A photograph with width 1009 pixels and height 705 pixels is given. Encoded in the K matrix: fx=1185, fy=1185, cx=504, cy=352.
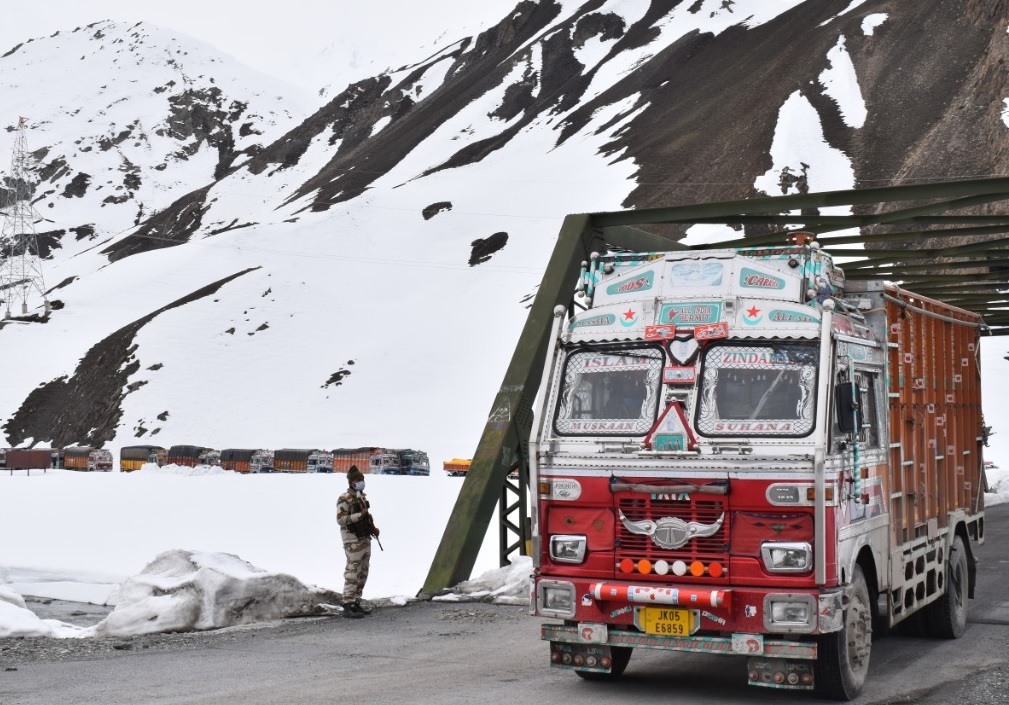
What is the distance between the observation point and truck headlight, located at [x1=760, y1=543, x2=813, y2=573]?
28.6 ft

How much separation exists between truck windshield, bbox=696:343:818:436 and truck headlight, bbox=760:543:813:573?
34.2 inches

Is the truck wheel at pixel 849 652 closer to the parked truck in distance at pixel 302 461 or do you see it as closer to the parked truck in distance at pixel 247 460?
the parked truck in distance at pixel 302 461

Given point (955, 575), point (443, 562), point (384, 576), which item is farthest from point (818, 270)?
point (384, 576)

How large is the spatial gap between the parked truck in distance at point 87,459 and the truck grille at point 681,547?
63.3 metres

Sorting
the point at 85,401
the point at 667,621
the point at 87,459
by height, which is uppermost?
the point at 85,401

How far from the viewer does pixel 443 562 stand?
16266mm

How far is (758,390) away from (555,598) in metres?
2.32

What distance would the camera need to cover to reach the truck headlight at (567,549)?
30.9 feet

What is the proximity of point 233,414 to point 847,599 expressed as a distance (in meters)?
73.5

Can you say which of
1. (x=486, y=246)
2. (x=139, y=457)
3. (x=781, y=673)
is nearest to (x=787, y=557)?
(x=781, y=673)

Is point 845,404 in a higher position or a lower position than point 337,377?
lower

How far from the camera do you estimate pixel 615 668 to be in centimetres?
1021

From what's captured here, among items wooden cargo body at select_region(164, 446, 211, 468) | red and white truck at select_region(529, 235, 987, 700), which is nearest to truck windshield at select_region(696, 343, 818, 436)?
red and white truck at select_region(529, 235, 987, 700)

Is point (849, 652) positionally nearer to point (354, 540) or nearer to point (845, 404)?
point (845, 404)
